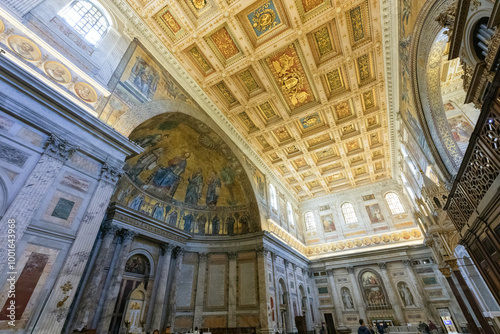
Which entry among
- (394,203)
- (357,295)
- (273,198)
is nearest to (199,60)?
(273,198)

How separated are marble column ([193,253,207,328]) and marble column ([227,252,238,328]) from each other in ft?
5.17

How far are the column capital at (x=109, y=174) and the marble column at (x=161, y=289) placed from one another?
6824mm

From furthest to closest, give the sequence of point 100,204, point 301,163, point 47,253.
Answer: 1. point 301,163
2. point 100,204
3. point 47,253

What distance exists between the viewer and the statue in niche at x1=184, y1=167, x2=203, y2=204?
15.0m

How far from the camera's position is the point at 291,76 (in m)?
11.8

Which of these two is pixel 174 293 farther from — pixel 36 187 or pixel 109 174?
pixel 36 187

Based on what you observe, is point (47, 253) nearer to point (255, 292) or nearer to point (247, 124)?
point (255, 292)

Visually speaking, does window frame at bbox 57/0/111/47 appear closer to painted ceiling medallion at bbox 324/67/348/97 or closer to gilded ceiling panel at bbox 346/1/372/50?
gilded ceiling panel at bbox 346/1/372/50

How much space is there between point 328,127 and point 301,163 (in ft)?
15.8

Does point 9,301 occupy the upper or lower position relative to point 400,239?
lower

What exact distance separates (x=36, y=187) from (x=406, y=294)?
22483 millimetres

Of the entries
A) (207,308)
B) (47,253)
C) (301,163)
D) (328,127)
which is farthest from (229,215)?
(47,253)

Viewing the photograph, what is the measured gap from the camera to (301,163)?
19.2 meters

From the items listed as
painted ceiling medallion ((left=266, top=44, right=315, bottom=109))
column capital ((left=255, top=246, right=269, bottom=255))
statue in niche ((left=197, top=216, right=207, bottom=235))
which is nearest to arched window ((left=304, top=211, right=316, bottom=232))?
column capital ((left=255, top=246, right=269, bottom=255))
